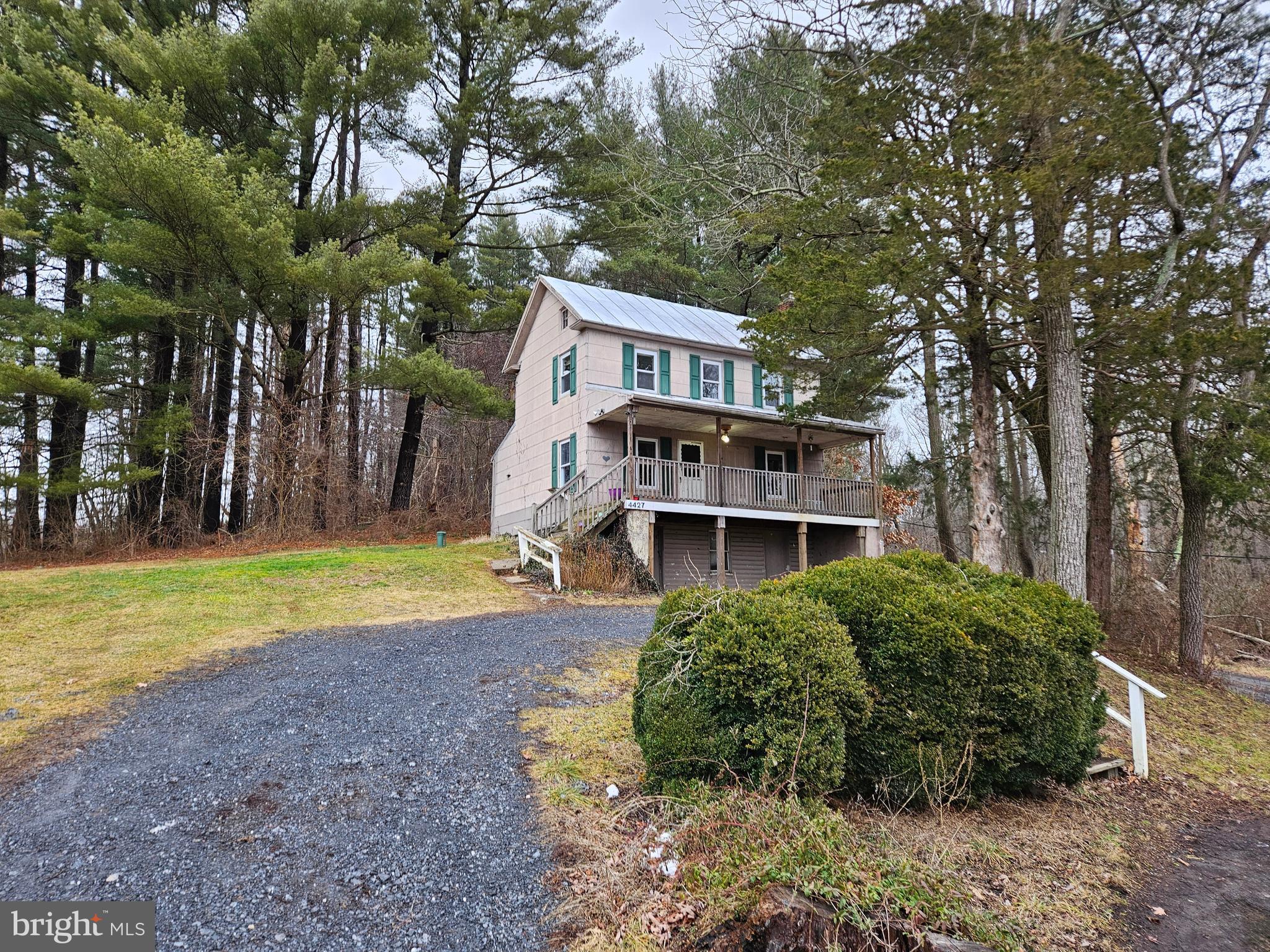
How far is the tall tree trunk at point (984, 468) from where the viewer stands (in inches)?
376

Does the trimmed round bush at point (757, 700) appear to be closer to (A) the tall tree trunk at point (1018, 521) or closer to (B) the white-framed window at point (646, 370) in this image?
(A) the tall tree trunk at point (1018, 521)

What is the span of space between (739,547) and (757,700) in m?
Result: 13.8

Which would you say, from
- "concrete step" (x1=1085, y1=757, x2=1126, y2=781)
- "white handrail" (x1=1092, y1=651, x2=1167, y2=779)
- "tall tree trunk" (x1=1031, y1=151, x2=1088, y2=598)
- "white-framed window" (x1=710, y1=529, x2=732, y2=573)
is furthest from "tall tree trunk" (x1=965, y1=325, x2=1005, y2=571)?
"white-framed window" (x1=710, y1=529, x2=732, y2=573)

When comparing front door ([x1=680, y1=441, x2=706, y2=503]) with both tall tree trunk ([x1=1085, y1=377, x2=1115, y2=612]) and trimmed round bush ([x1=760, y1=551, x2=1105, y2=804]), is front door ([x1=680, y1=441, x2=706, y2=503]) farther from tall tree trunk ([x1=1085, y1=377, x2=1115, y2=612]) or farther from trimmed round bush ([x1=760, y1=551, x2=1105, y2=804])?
trimmed round bush ([x1=760, y1=551, x2=1105, y2=804])

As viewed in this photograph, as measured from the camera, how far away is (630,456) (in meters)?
13.9

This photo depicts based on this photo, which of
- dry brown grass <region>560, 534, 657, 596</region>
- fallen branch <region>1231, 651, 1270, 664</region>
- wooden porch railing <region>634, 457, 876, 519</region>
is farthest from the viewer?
wooden porch railing <region>634, 457, 876, 519</region>

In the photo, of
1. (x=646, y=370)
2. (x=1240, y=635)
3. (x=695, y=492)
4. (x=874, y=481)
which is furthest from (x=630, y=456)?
(x=1240, y=635)

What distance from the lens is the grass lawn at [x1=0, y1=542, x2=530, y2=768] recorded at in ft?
20.8

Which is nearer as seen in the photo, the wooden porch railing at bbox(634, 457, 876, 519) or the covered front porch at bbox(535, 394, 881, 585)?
the covered front porch at bbox(535, 394, 881, 585)

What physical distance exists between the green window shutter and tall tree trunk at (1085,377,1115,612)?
381 inches

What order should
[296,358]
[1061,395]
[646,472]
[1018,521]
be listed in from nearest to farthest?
[1061,395]
[1018,521]
[646,472]
[296,358]

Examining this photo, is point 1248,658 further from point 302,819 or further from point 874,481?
point 302,819

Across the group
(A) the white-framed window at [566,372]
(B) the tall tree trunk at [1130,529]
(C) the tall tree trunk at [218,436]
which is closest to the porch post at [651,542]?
(A) the white-framed window at [566,372]

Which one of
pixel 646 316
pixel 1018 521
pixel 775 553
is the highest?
pixel 646 316
